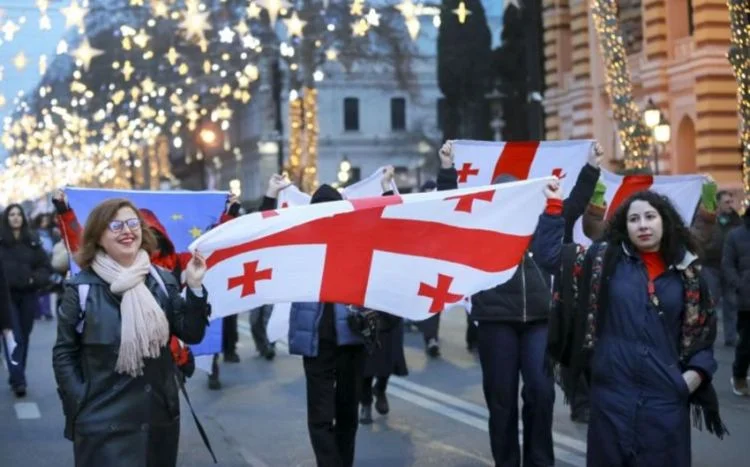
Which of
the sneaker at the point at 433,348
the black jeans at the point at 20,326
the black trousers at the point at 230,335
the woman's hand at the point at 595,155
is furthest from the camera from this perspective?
the sneaker at the point at 433,348

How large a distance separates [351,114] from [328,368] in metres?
76.1

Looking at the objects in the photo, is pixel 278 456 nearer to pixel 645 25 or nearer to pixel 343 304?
pixel 343 304

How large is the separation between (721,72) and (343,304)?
81.8 feet

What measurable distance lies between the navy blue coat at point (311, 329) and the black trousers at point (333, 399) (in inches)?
2.6

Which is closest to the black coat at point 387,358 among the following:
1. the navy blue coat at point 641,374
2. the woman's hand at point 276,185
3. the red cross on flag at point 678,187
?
the red cross on flag at point 678,187

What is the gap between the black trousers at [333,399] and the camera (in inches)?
364

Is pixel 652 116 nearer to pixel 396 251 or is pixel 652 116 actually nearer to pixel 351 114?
pixel 396 251

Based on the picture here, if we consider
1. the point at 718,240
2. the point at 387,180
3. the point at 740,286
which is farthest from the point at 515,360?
the point at 718,240

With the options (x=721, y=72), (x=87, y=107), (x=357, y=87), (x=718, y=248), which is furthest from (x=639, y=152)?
(x=357, y=87)

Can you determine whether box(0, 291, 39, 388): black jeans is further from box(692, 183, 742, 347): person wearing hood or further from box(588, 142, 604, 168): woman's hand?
box(588, 142, 604, 168): woman's hand

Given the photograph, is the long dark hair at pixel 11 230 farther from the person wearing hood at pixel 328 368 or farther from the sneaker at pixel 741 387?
the person wearing hood at pixel 328 368

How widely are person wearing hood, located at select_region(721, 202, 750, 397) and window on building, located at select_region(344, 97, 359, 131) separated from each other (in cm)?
7070

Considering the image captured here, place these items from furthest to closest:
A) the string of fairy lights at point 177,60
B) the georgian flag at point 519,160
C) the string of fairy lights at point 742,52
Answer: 1. the string of fairy lights at point 177,60
2. the string of fairy lights at point 742,52
3. the georgian flag at point 519,160

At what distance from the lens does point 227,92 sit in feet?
153
